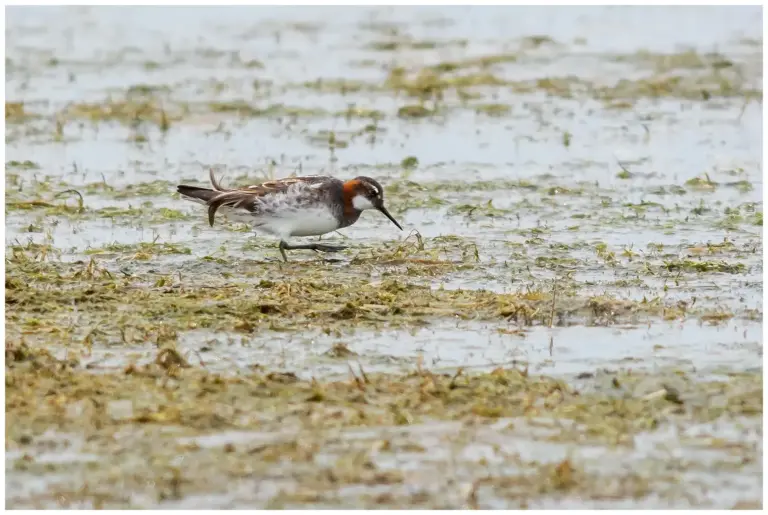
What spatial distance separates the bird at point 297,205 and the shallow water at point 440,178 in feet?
1.18

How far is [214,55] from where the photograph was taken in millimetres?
25875

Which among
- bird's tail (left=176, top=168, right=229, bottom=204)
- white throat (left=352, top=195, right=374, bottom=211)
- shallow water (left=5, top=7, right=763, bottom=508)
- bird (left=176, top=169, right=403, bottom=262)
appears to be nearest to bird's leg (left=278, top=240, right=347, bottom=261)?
bird (left=176, top=169, right=403, bottom=262)

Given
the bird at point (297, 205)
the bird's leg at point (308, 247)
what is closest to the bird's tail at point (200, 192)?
the bird at point (297, 205)

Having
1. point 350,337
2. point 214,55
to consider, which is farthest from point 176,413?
point 214,55

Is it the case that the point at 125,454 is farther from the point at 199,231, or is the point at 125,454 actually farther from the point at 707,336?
the point at 199,231

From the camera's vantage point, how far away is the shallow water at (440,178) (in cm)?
986

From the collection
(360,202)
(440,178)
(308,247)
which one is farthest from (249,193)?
(440,178)

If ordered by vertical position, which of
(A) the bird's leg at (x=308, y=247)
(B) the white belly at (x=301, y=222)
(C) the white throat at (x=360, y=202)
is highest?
(C) the white throat at (x=360, y=202)

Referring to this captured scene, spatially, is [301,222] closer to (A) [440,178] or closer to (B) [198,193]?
(B) [198,193]

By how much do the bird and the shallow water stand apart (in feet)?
1.18

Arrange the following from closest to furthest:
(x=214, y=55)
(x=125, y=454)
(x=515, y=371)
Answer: (x=125, y=454) → (x=515, y=371) → (x=214, y=55)

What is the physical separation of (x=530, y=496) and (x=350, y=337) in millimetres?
3357

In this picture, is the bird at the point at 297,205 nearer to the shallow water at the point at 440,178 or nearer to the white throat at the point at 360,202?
the white throat at the point at 360,202

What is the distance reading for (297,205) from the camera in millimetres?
13469
